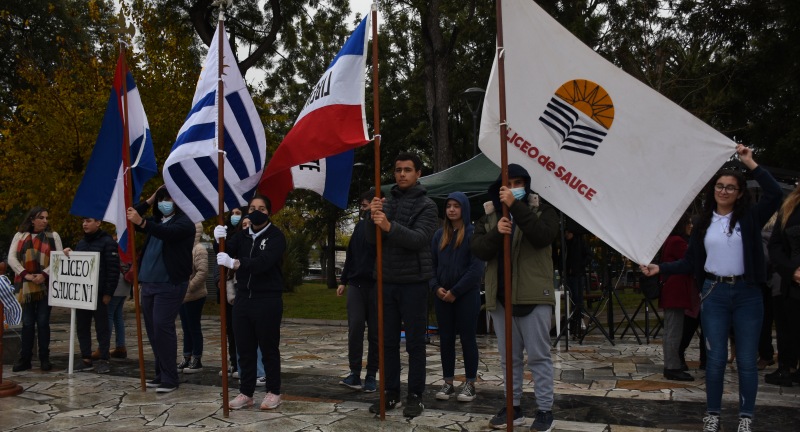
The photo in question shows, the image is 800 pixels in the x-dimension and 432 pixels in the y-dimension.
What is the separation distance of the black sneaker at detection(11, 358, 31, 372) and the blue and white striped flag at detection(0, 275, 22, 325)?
1.29 metres

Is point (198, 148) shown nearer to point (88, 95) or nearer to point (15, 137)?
point (88, 95)

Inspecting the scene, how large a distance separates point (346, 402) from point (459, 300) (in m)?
1.40

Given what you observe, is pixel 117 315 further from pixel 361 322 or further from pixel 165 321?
pixel 361 322

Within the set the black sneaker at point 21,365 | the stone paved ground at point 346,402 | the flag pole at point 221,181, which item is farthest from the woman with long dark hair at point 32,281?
the flag pole at point 221,181

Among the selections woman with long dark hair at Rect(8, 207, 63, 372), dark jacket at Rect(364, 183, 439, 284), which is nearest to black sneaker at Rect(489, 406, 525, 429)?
dark jacket at Rect(364, 183, 439, 284)

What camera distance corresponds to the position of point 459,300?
6680 millimetres

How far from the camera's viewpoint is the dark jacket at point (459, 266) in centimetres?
656

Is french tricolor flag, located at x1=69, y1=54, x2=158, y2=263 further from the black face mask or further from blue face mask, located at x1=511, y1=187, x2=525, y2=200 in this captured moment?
blue face mask, located at x1=511, y1=187, x2=525, y2=200

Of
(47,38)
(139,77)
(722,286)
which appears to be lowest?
(722,286)

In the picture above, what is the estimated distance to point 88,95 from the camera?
18578mm

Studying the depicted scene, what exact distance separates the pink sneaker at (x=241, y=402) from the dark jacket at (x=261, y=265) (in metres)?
0.89

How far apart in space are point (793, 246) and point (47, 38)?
27654 mm

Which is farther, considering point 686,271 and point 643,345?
point 643,345

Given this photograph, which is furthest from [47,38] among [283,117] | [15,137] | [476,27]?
[476,27]
